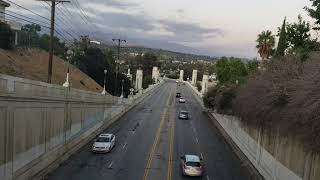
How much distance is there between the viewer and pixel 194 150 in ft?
134

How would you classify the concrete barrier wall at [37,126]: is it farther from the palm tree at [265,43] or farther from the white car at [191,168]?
the palm tree at [265,43]

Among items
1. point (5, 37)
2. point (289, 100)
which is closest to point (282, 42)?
point (289, 100)

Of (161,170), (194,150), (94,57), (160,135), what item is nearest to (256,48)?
(160,135)

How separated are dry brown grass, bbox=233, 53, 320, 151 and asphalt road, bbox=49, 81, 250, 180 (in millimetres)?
3962

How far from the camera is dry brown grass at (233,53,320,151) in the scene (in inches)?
798

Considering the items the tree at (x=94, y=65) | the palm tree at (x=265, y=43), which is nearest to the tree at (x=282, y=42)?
the palm tree at (x=265, y=43)

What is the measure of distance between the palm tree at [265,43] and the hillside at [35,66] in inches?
1091

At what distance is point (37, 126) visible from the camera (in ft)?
88.1

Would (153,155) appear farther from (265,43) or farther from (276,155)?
(265,43)

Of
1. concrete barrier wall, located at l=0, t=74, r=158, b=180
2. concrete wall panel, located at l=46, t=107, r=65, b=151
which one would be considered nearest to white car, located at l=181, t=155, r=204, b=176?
concrete barrier wall, located at l=0, t=74, r=158, b=180

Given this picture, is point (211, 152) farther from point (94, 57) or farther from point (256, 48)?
point (94, 57)

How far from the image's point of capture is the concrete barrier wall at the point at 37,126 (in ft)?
71.3

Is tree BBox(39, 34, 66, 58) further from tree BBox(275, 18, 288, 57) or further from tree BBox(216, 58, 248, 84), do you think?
tree BBox(275, 18, 288, 57)

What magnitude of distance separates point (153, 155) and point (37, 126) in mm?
12207
